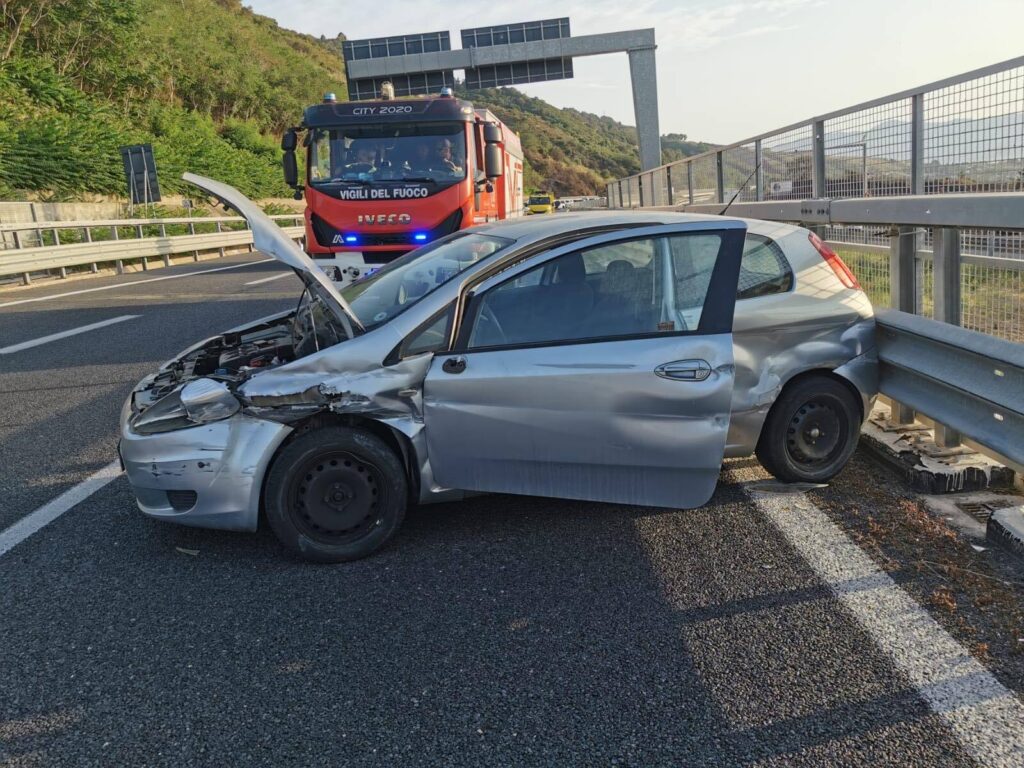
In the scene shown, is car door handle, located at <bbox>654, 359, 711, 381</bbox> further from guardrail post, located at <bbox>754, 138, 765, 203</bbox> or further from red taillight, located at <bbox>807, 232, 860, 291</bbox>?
guardrail post, located at <bbox>754, 138, 765, 203</bbox>

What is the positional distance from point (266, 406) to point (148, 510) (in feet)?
2.43

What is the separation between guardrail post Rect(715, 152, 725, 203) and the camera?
12172 millimetres

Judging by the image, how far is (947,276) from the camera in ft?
16.0

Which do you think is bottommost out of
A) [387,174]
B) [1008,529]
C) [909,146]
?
[1008,529]

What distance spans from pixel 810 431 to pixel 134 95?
1736 inches

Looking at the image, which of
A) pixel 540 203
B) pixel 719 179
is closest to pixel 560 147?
pixel 540 203

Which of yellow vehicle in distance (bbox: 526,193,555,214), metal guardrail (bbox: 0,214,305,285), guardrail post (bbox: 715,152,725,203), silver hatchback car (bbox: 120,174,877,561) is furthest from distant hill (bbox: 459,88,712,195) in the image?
silver hatchback car (bbox: 120,174,877,561)

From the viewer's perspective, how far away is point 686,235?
4.25 m

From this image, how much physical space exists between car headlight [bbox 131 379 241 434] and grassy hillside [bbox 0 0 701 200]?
84.8 feet

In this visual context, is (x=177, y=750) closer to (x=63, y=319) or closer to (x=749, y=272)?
(x=749, y=272)

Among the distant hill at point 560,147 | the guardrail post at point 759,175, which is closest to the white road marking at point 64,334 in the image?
the guardrail post at point 759,175

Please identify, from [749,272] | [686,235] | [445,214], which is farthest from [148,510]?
[445,214]

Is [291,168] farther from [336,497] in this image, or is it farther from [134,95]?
[134,95]

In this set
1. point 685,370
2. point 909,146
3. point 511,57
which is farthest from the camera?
point 511,57
